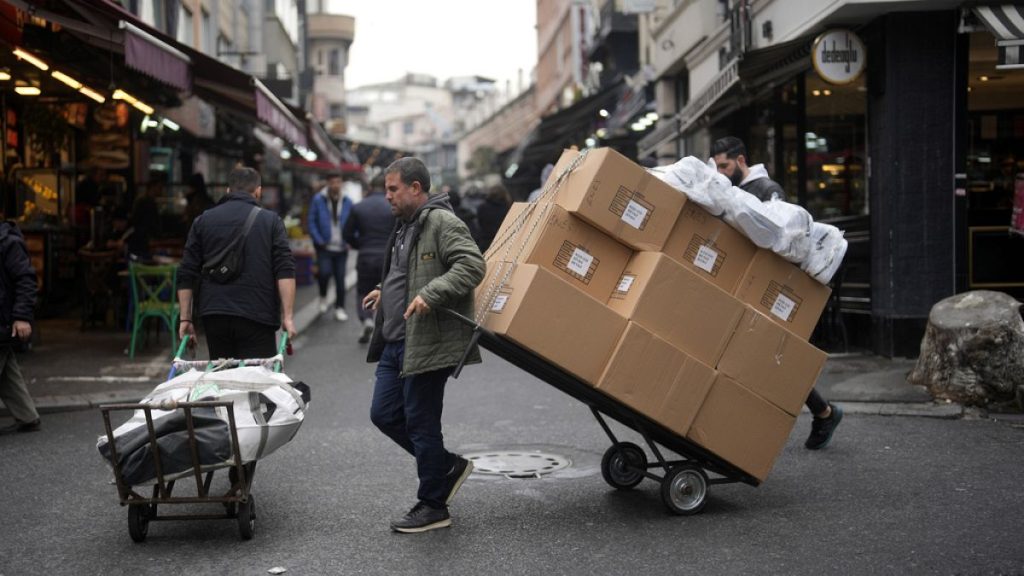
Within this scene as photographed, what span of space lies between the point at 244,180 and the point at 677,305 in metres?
2.69

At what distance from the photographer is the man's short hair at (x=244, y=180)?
684 centimetres

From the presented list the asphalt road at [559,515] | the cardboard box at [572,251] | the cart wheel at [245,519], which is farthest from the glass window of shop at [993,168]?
the cart wheel at [245,519]

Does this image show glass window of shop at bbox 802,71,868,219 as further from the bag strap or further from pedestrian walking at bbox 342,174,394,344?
the bag strap

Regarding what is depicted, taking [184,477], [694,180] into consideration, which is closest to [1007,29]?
[694,180]

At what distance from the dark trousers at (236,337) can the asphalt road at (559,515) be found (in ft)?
2.75

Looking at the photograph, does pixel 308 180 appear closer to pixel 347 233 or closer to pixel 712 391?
pixel 347 233

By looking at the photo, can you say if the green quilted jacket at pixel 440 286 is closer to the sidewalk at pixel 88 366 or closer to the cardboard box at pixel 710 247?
the cardboard box at pixel 710 247

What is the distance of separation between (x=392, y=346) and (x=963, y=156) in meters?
7.90

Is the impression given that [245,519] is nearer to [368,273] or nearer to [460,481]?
[460,481]

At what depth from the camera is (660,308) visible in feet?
19.6

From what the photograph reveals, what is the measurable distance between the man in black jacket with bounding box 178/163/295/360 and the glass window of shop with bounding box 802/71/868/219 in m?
7.99

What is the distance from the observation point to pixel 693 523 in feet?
19.4

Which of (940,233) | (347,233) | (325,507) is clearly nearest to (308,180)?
(347,233)

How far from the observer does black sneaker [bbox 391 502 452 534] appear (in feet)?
19.0
